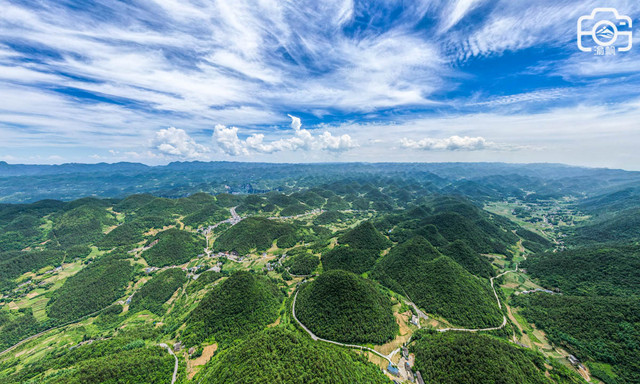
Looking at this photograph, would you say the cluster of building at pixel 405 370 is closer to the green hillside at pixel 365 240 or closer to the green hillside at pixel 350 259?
the green hillside at pixel 350 259

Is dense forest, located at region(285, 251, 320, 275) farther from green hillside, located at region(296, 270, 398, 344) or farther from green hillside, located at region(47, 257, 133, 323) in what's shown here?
green hillside, located at region(47, 257, 133, 323)

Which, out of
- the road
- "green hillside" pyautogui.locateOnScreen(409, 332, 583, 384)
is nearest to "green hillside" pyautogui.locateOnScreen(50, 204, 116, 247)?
the road

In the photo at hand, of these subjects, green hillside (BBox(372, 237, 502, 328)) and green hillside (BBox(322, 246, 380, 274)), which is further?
green hillside (BBox(322, 246, 380, 274))

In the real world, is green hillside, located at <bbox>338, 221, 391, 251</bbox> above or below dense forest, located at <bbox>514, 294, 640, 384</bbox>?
above

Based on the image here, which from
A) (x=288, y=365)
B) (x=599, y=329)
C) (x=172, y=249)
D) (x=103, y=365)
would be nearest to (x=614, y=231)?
(x=599, y=329)

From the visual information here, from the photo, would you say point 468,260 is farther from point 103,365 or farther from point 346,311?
point 103,365
